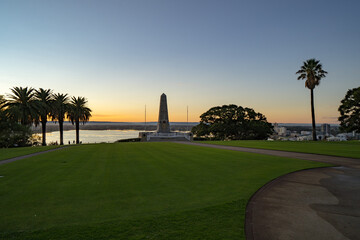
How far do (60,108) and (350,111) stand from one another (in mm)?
60286

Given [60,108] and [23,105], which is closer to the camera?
[23,105]

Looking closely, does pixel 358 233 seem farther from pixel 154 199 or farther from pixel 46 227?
pixel 46 227

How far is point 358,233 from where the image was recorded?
204 inches

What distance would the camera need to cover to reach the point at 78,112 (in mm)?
51125

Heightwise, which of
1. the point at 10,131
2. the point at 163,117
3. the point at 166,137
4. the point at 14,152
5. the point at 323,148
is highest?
the point at 163,117

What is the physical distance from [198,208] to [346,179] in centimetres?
837

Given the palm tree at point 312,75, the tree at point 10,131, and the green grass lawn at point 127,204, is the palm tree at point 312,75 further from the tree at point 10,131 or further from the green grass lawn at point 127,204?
the tree at point 10,131

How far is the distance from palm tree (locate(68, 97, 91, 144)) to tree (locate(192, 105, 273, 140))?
29.9m

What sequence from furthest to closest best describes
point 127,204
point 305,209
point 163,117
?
point 163,117, point 127,204, point 305,209

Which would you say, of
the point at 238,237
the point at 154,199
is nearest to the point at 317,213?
the point at 238,237

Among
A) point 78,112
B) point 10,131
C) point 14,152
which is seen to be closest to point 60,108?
point 78,112

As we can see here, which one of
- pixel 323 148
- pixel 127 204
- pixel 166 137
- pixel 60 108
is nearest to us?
pixel 127 204

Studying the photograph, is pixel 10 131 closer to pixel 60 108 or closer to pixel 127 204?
pixel 60 108

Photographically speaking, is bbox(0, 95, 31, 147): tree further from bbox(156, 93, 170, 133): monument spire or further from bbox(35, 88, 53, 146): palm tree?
bbox(156, 93, 170, 133): monument spire
